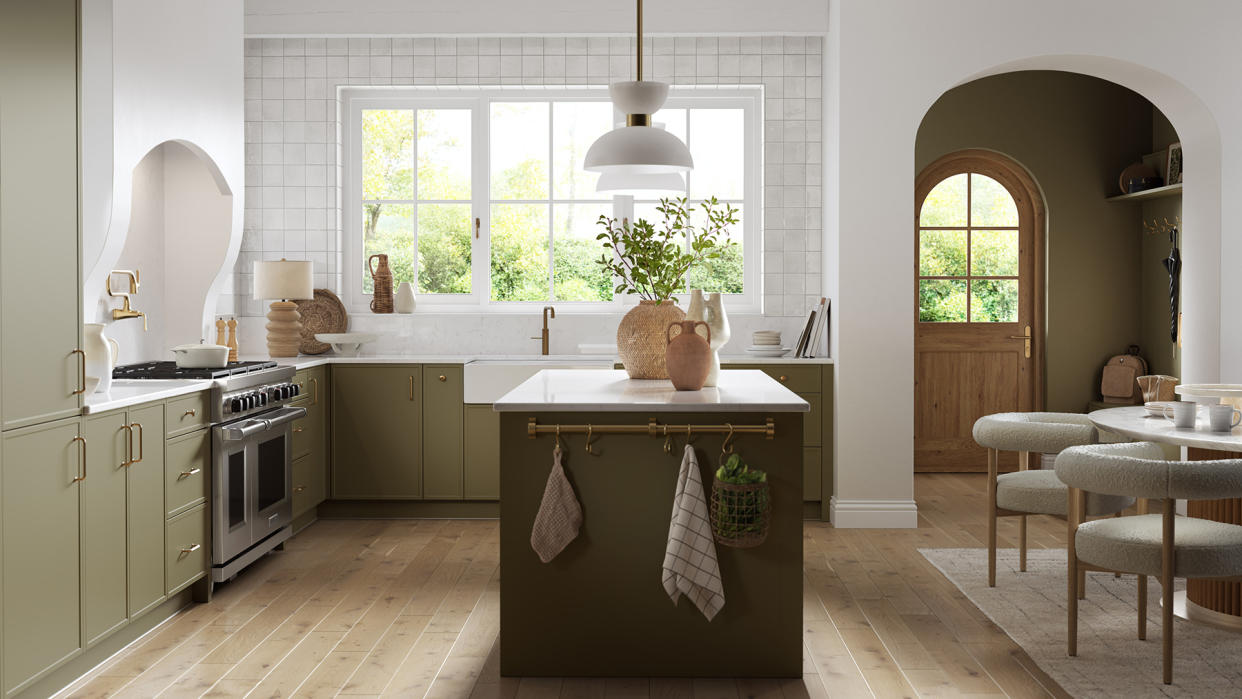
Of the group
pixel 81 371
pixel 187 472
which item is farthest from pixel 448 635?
pixel 81 371

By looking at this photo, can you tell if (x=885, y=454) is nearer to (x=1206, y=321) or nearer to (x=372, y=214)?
(x=1206, y=321)

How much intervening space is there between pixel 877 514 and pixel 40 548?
402 cm

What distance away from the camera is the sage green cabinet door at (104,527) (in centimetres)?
320

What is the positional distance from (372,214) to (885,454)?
3446 mm

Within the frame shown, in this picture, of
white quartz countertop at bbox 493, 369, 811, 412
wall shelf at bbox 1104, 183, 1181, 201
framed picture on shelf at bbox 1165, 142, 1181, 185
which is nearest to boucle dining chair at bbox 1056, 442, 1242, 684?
white quartz countertop at bbox 493, 369, 811, 412

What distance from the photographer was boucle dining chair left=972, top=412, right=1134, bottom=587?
391 cm

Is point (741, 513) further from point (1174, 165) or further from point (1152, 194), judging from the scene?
point (1174, 165)

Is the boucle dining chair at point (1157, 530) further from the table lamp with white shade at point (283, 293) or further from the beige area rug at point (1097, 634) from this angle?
the table lamp with white shade at point (283, 293)

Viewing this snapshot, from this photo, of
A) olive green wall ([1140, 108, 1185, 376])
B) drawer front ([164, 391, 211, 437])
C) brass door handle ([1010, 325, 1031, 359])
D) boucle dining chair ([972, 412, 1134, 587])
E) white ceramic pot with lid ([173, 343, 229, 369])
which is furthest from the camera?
brass door handle ([1010, 325, 1031, 359])

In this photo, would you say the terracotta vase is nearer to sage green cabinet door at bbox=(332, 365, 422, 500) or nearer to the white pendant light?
the white pendant light

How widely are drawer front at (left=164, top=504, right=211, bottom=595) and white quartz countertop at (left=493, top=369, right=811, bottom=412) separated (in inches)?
58.8

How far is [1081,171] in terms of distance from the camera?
6906mm

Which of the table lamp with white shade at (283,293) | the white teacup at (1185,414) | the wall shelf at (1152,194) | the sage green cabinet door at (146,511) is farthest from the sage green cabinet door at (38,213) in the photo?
the wall shelf at (1152,194)

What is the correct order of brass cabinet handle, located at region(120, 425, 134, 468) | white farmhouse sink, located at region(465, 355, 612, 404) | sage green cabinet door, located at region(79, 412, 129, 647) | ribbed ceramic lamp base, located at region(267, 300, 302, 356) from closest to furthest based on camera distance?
sage green cabinet door, located at region(79, 412, 129, 647), brass cabinet handle, located at region(120, 425, 134, 468), white farmhouse sink, located at region(465, 355, 612, 404), ribbed ceramic lamp base, located at region(267, 300, 302, 356)
